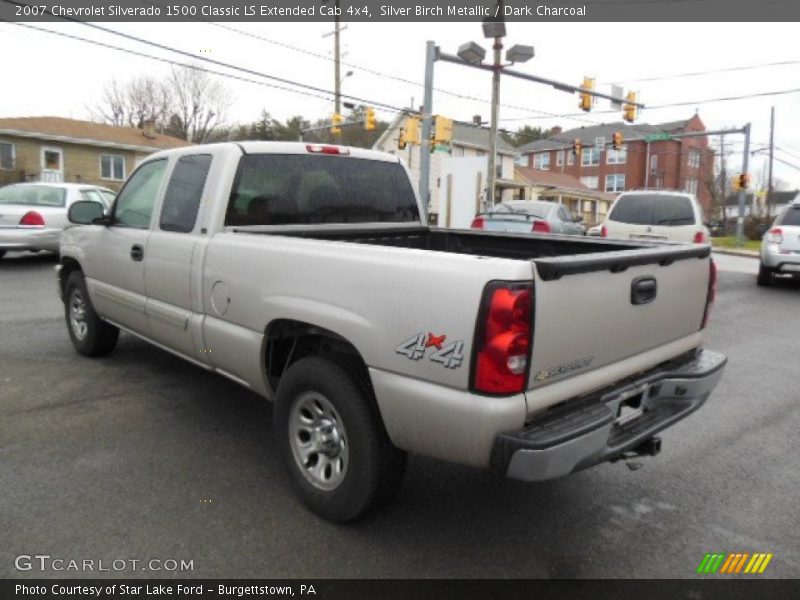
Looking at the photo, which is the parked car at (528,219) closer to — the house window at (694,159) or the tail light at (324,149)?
the tail light at (324,149)

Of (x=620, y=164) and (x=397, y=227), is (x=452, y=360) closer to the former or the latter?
(x=397, y=227)

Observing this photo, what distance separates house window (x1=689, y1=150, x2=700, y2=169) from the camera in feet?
205

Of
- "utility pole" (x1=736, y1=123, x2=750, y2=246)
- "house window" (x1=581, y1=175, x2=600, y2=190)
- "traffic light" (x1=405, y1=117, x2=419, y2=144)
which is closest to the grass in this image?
"utility pole" (x1=736, y1=123, x2=750, y2=246)

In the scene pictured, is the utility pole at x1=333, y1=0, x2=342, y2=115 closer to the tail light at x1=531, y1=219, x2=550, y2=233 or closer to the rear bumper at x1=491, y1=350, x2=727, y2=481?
the tail light at x1=531, y1=219, x2=550, y2=233

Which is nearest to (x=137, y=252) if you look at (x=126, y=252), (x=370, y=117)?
(x=126, y=252)

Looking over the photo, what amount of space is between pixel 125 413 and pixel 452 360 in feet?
9.95

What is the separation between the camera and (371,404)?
278 centimetres

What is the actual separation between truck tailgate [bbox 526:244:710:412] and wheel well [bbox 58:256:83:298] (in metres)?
4.67

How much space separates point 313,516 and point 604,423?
1502mm

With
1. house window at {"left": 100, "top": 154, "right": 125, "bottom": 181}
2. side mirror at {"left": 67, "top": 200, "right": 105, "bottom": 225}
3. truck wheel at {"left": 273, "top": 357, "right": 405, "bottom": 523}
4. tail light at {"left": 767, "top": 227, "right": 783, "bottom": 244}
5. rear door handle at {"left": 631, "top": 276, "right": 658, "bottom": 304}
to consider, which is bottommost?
truck wheel at {"left": 273, "top": 357, "right": 405, "bottom": 523}

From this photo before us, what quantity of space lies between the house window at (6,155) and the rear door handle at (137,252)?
31.8m

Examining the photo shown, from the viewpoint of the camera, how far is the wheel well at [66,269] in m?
5.65

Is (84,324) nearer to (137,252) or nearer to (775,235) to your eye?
(137,252)

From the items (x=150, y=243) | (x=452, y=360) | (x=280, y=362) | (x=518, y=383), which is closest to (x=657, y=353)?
(x=518, y=383)
